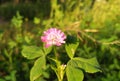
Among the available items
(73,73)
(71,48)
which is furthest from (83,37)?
(73,73)

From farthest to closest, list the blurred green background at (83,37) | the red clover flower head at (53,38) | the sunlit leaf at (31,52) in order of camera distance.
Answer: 1. the blurred green background at (83,37)
2. the sunlit leaf at (31,52)
3. the red clover flower head at (53,38)

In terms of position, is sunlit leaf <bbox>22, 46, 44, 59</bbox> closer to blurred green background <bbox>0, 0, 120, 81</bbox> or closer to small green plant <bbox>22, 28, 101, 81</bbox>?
small green plant <bbox>22, 28, 101, 81</bbox>

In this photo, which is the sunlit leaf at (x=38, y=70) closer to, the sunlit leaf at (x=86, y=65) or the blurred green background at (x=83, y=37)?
the sunlit leaf at (x=86, y=65)

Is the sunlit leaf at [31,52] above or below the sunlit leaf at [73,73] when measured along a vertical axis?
above

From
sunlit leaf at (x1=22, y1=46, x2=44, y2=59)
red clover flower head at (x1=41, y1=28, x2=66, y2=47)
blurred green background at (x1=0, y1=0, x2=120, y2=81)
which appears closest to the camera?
red clover flower head at (x1=41, y1=28, x2=66, y2=47)

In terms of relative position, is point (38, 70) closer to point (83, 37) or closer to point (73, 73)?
point (73, 73)

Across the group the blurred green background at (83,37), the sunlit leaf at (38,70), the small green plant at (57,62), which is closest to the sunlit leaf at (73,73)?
the small green plant at (57,62)

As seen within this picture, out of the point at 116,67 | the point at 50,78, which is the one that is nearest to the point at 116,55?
the point at 116,67

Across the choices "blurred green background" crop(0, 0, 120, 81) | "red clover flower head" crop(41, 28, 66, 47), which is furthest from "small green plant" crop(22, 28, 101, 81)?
"blurred green background" crop(0, 0, 120, 81)

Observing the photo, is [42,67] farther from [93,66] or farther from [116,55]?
[116,55]

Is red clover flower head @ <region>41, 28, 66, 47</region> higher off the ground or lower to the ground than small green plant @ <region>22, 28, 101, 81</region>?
higher

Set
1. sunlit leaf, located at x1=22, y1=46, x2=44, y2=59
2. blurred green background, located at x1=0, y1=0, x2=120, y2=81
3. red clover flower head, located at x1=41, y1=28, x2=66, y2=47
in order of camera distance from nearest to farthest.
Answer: red clover flower head, located at x1=41, y1=28, x2=66, y2=47 → sunlit leaf, located at x1=22, y1=46, x2=44, y2=59 → blurred green background, located at x1=0, y1=0, x2=120, y2=81
